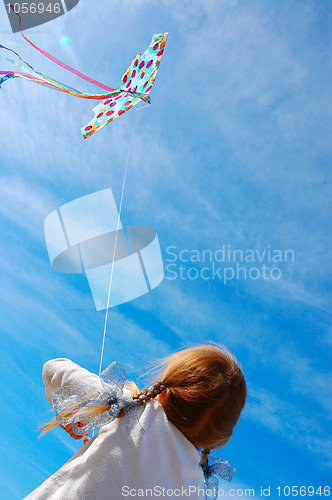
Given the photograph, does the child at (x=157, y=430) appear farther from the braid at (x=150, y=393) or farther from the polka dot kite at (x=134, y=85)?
the polka dot kite at (x=134, y=85)

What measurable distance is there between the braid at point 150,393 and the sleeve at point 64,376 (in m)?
0.14

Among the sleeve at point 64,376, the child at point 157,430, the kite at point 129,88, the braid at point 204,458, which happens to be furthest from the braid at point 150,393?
the kite at point 129,88

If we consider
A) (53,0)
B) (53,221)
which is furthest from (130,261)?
(53,0)

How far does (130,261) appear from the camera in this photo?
16.4 feet

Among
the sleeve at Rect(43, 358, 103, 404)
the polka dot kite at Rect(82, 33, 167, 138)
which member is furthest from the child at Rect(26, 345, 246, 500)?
the polka dot kite at Rect(82, 33, 167, 138)

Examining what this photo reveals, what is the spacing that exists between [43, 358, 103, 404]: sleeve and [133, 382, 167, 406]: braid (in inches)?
5.5

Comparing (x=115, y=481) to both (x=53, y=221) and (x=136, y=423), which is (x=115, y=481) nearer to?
(x=136, y=423)

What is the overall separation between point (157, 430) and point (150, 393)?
0.42 feet

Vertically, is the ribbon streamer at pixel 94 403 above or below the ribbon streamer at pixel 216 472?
above

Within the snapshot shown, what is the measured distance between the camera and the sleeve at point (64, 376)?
1417mm

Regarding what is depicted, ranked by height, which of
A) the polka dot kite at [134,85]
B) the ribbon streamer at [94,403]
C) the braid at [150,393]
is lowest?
the braid at [150,393]

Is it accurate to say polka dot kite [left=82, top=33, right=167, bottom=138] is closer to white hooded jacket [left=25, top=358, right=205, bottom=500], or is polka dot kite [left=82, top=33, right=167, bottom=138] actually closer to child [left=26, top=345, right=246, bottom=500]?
child [left=26, top=345, right=246, bottom=500]

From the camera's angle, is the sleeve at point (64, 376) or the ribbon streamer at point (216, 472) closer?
the sleeve at point (64, 376)

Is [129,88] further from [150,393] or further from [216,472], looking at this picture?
[216,472]
